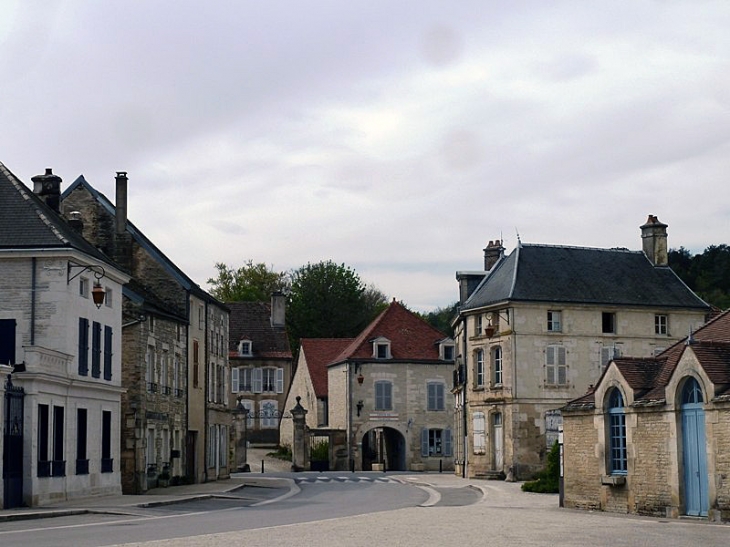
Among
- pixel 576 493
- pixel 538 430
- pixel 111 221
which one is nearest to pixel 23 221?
pixel 111 221

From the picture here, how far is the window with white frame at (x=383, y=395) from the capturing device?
59000 millimetres

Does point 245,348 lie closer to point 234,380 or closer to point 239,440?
point 234,380

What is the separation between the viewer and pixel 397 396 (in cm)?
5928

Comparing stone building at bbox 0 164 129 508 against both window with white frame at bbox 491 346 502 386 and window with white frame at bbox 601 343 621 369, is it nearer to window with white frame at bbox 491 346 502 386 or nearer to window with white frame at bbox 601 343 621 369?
window with white frame at bbox 491 346 502 386

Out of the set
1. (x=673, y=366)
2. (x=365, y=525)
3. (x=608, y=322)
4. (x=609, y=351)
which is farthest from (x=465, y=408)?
(x=365, y=525)

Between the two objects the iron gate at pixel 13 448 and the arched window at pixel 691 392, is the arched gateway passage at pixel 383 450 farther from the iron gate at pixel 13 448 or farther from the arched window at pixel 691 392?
the arched window at pixel 691 392

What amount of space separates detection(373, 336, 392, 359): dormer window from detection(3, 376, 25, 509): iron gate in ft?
111

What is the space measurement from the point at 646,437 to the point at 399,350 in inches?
1428

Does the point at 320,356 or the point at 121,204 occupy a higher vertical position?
the point at 121,204

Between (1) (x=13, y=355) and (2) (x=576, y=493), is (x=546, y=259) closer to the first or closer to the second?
(2) (x=576, y=493)

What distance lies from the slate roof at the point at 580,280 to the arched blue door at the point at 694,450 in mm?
21769

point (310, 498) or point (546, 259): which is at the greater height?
point (546, 259)

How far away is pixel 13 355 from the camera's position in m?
28.8

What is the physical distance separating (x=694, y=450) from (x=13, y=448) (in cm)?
1501
